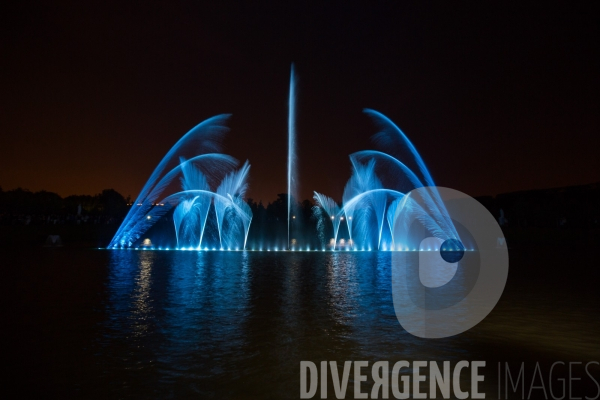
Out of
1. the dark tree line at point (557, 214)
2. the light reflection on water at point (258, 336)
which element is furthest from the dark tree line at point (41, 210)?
the dark tree line at point (557, 214)

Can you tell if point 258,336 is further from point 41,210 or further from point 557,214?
point 557,214

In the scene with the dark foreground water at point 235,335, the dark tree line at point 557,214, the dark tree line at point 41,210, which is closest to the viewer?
the dark foreground water at point 235,335

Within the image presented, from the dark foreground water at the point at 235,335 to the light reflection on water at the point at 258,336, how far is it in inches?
1.0

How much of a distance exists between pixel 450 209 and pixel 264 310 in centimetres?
6887

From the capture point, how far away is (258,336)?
31.4 ft

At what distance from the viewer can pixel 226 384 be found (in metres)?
6.84

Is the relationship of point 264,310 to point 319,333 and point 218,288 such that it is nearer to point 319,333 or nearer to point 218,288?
point 319,333

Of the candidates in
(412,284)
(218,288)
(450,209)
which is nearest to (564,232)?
(450,209)

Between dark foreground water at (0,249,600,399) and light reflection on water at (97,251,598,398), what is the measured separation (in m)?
0.03

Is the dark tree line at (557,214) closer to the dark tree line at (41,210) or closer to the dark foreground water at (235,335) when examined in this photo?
the dark tree line at (41,210)

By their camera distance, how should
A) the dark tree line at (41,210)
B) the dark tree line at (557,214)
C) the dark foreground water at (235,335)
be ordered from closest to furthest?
the dark foreground water at (235,335) < the dark tree line at (41,210) < the dark tree line at (557,214)

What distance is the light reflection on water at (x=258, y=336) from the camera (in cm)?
713

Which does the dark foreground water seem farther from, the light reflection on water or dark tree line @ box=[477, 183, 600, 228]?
dark tree line @ box=[477, 183, 600, 228]

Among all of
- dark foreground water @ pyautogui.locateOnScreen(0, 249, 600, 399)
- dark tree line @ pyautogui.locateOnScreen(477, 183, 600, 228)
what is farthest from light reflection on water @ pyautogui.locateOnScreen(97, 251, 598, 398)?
dark tree line @ pyautogui.locateOnScreen(477, 183, 600, 228)
